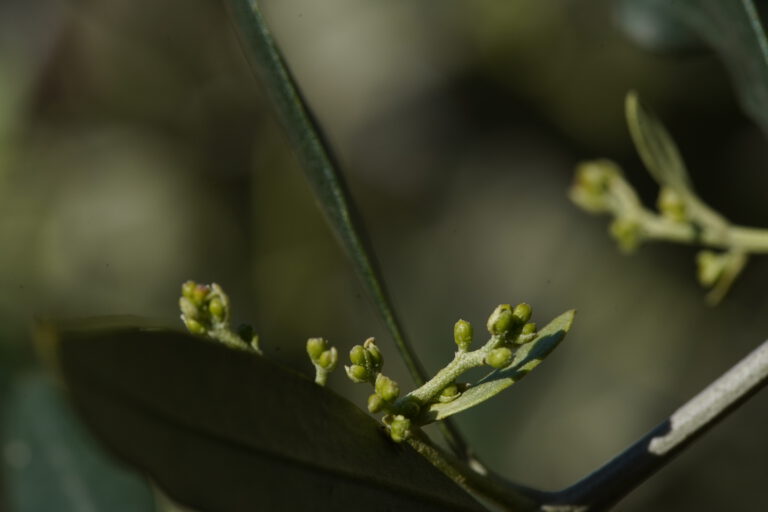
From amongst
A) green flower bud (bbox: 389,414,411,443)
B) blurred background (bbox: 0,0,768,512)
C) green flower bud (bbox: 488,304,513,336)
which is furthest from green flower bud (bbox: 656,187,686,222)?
blurred background (bbox: 0,0,768,512)

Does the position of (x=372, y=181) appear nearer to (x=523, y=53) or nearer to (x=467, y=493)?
(x=523, y=53)

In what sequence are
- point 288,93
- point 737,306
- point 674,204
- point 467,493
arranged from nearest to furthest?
point 467,493 → point 288,93 → point 674,204 → point 737,306

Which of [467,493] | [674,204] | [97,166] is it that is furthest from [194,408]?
[97,166]

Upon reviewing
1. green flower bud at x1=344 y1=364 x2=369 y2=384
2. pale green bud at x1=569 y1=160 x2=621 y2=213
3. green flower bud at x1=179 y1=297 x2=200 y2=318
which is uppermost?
green flower bud at x1=179 y1=297 x2=200 y2=318

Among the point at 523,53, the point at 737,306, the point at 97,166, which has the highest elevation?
the point at 97,166

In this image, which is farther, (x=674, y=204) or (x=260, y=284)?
(x=260, y=284)

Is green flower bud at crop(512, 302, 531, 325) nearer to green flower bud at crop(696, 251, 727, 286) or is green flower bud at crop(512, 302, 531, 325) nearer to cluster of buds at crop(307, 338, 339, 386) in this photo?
cluster of buds at crop(307, 338, 339, 386)

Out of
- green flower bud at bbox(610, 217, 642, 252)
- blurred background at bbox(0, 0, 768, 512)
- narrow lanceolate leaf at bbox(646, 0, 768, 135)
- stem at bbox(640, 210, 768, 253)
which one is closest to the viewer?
narrow lanceolate leaf at bbox(646, 0, 768, 135)
